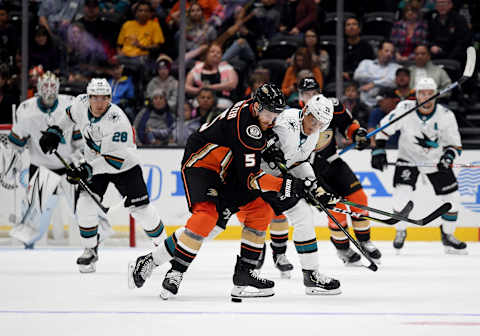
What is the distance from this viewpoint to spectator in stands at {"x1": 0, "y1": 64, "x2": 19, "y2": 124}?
302 inches

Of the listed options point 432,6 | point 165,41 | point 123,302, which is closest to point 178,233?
point 123,302

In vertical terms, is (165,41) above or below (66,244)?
above

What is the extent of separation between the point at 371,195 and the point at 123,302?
4027mm

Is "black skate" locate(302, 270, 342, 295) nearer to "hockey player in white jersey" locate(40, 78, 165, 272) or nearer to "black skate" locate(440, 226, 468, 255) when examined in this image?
"hockey player in white jersey" locate(40, 78, 165, 272)

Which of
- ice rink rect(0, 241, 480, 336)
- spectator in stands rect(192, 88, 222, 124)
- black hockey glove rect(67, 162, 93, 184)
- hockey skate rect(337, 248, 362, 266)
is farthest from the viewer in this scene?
spectator in stands rect(192, 88, 222, 124)

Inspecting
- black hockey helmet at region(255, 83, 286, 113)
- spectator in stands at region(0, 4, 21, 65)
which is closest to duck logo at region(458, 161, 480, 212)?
black hockey helmet at region(255, 83, 286, 113)

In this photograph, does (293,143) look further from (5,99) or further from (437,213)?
(5,99)

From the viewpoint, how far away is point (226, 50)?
27.0 ft

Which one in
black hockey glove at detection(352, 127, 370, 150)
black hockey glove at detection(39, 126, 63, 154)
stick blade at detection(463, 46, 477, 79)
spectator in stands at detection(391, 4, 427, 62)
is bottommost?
black hockey glove at detection(39, 126, 63, 154)

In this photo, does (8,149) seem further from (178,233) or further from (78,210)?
(178,233)

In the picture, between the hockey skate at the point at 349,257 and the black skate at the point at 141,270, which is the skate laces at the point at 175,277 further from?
the hockey skate at the point at 349,257

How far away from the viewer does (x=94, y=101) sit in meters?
5.15

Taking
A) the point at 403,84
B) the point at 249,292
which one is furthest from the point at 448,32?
the point at 249,292

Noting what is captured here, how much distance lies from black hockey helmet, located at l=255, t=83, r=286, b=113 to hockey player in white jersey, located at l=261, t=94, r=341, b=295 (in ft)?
0.96
